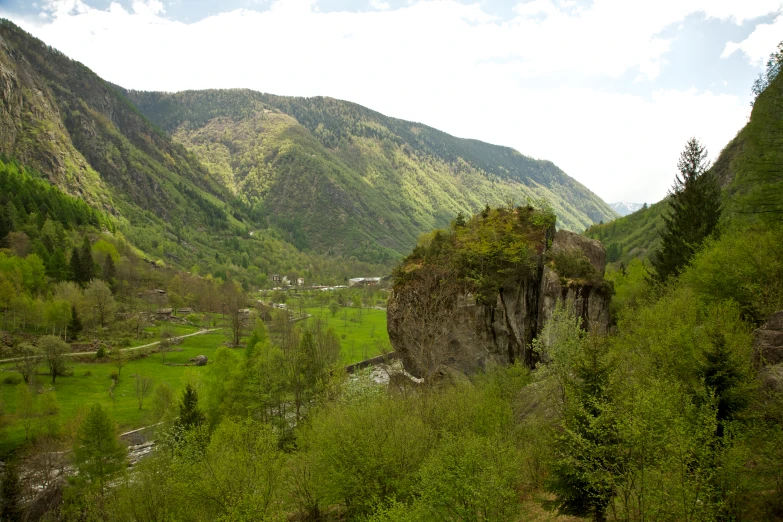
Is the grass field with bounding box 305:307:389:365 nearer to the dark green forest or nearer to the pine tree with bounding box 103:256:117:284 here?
the dark green forest

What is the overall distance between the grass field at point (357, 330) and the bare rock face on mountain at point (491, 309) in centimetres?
4334

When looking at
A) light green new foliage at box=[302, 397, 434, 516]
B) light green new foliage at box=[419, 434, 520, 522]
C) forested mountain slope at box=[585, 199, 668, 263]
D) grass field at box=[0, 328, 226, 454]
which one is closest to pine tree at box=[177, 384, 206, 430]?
grass field at box=[0, 328, 226, 454]

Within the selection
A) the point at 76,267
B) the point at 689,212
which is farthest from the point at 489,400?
the point at 76,267

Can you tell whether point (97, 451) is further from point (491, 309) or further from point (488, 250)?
point (488, 250)

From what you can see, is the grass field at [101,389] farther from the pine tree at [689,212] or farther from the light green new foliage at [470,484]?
the pine tree at [689,212]

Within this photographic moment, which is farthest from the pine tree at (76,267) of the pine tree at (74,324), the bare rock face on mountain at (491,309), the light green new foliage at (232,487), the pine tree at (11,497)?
the bare rock face on mountain at (491,309)

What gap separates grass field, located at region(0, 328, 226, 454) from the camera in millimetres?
57219

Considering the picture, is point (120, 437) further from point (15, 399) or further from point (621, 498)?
point (621, 498)

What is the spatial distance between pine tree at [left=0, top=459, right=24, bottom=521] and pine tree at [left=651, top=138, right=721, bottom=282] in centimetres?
6393

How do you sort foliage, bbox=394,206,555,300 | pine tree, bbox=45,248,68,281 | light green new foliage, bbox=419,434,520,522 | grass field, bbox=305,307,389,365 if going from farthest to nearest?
grass field, bbox=305,307,389,365 < pine tree, bbox=45,248,68,281 < foliage, bbox=394,206,555,300 < light green new foliage, bbox=419,434,520,522

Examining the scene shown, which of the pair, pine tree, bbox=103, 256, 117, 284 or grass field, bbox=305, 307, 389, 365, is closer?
grass field, bbox=305, 307, 389, 365

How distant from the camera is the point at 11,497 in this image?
41.3 meters

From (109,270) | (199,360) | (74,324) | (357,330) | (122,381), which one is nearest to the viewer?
(122,381)

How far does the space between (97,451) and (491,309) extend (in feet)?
130
